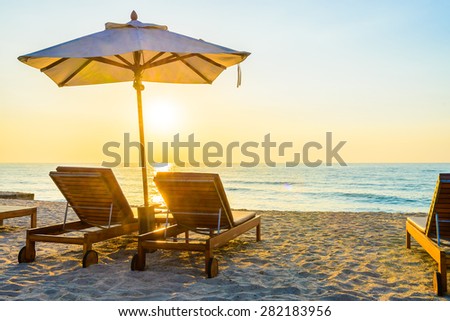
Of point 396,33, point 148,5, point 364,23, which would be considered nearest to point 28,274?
point 148,5

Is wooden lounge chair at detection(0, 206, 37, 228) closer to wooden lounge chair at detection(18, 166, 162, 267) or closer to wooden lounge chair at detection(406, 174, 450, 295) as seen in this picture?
wooden lounge chair at detection(18, 166, 162, 267)

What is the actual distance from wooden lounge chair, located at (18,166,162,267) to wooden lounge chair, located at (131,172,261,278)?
0.54 m

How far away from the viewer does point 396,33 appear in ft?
46.6

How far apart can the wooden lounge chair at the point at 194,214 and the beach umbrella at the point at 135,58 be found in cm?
51

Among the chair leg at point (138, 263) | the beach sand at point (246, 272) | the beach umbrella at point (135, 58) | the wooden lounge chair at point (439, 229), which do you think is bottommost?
the beach sand at point (246, 272)

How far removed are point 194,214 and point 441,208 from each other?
2.60 metres

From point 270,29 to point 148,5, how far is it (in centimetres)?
461

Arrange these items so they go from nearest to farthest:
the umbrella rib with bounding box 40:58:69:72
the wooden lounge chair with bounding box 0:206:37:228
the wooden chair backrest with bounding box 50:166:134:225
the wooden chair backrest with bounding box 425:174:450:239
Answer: the wooden chair backrest with bounding box 425:174:450:239 → the wooden chair backrest with bounding box 50:166:134:225 → the umbrella rib with bounding box 40:58:69:72 → the wooden lounge chair with bounding box 0:206:37:228

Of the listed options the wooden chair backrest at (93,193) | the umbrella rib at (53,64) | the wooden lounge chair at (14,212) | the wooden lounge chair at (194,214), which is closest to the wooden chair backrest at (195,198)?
the wooden lounge chair at (194,214)

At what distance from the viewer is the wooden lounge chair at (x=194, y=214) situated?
4250 mm

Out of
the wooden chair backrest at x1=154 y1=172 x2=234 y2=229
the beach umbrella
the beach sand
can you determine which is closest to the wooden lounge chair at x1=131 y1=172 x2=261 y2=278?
the wooden chair backrest at x1=154 y1=172 x2=234 y2=229

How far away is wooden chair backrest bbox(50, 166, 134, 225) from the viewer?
4758 mm

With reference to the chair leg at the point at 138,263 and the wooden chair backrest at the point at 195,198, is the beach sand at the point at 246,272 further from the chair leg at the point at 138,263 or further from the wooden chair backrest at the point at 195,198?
the wooden chair backrest at the point at 195,198

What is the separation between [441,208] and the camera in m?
4.12
